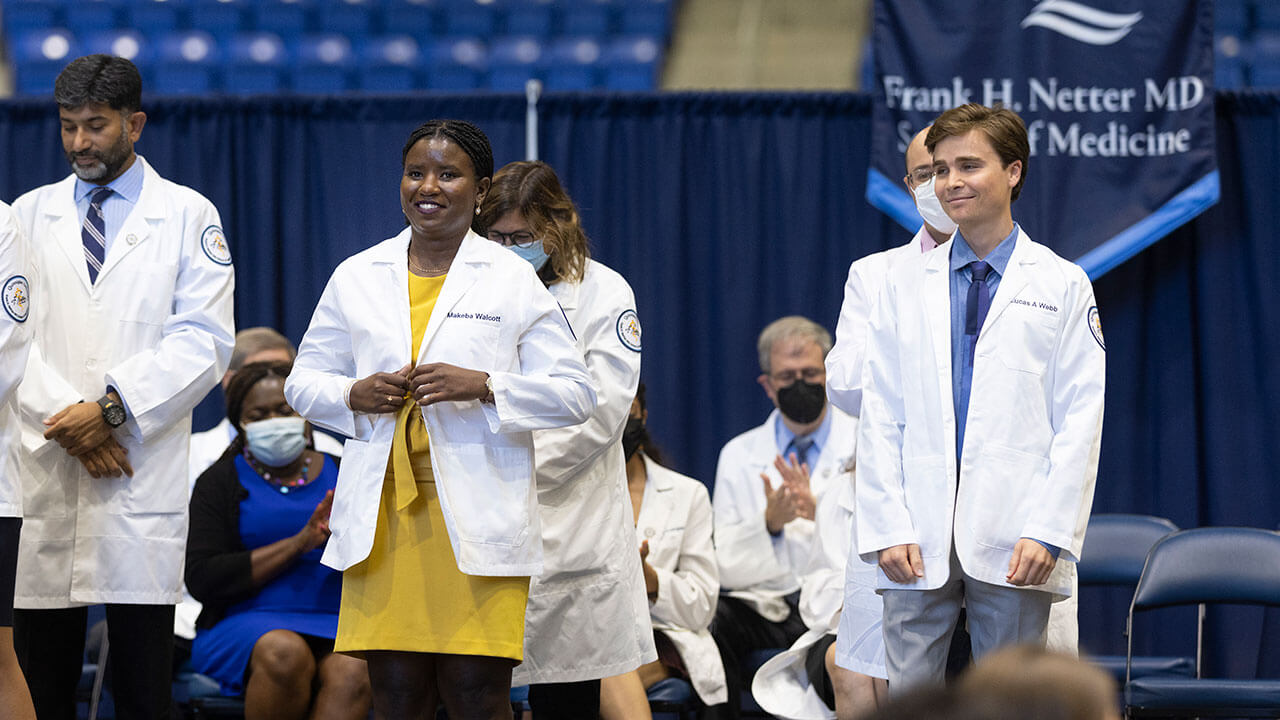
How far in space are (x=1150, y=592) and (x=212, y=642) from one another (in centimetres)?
301

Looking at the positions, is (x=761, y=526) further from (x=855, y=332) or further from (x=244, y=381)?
(x=244, y=381)

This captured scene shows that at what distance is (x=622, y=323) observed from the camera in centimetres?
353

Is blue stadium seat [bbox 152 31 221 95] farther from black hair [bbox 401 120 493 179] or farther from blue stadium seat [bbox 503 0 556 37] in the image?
black hair [bbox 401 120 493 179]

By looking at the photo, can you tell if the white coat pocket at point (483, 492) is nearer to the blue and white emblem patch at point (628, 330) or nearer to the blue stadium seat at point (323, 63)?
the blue and white emblem patch at point (628, 330)

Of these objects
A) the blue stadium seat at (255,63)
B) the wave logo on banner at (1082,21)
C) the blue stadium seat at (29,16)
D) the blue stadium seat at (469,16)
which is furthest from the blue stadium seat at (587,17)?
the wave logo on banner at (1082,21)

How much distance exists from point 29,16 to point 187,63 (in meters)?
1.49

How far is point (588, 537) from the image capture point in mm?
3420

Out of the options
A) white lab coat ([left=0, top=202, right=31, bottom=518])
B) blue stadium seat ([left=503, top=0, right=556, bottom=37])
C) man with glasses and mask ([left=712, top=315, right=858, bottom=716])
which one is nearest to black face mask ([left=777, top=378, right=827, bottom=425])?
man with glasses and mask ([left=712, top=315, right=858, bottom=716])

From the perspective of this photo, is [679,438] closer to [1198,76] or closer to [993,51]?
[993,51]

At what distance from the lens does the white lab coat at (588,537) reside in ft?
11.1

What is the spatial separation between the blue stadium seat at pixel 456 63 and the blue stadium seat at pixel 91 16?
210cm

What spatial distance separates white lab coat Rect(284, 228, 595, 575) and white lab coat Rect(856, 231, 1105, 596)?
27.3 inches

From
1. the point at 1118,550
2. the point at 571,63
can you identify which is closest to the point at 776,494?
the point at 1118,550

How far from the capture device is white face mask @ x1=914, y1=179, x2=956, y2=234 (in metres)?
3.36
